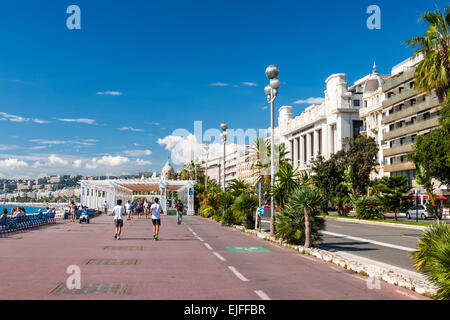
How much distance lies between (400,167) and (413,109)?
8.31m

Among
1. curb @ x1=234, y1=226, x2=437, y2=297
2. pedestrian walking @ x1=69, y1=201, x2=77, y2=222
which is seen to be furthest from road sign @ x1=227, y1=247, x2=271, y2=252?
pedestrian walking @ x1=69, y1=201, x2=77, y2=222

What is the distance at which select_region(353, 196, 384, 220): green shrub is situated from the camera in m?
39.4

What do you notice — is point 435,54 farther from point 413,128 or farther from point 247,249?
point 413,128

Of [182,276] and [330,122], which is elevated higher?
[330,122]

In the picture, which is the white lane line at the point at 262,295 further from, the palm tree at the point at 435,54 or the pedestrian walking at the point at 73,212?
the pedestrian walking at the point at 73,212

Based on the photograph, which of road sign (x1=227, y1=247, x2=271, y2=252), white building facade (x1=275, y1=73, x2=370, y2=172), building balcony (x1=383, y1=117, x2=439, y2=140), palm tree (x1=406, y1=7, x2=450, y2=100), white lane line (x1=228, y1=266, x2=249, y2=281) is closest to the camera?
white lane line (x1=228, y1=266, x2=249, y2=281)

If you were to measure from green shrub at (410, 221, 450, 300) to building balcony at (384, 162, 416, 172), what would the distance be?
53.4m

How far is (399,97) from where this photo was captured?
6262 cm

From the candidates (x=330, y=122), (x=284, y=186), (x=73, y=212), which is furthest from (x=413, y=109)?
(x=284, y=186)

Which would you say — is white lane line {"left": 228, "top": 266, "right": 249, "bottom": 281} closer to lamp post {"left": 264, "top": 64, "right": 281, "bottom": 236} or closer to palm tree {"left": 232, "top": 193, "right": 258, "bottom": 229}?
lamp post {"left": 264, "top": 64, "right": 281, "bottom": 236}

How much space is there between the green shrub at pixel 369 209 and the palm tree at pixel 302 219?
2534 cm

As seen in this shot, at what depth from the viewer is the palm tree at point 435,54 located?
1017 inches

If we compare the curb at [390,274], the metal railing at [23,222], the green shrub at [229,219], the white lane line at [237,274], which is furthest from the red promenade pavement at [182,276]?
the green shrub at [229,219]
